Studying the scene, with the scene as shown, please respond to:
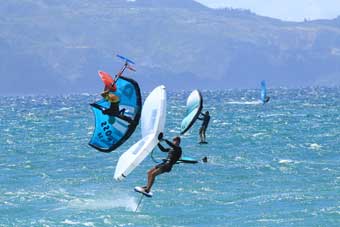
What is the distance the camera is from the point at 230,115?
89.8 meters

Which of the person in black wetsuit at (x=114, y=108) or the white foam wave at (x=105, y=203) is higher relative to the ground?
the person in black wetsuit at (x=114, y=108)

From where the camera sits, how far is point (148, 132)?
24.3 metres

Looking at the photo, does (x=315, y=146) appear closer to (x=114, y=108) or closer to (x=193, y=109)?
(x=193, y=109)

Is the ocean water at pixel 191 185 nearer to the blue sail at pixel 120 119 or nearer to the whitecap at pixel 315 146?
the whitecap at pixel 315 146

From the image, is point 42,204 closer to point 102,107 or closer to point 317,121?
point 102,107

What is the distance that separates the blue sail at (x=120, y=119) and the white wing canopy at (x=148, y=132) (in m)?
2.64

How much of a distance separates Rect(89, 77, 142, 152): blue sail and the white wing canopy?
2638 millimetres

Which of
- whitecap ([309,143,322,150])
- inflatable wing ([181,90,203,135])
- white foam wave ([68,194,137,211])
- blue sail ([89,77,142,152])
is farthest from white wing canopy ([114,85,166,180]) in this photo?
whitecap ([309,143,322,150])

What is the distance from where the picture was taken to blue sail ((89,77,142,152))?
27812 millimetres

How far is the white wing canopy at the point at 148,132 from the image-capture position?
78.0 ft

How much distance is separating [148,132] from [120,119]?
3.86 metres

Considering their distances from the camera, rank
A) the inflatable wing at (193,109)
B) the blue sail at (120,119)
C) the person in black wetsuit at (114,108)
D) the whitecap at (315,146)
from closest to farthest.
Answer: the person in black wetsuit at (114,108) → the blue sail at (120,119) → the inflatable wing at (193,109) → the whitecap at (315,146)

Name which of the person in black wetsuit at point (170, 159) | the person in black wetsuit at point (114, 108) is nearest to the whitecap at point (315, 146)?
the person in black wetsuit at point (114, 108)

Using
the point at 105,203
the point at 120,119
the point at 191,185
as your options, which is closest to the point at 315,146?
the point at 191,185
